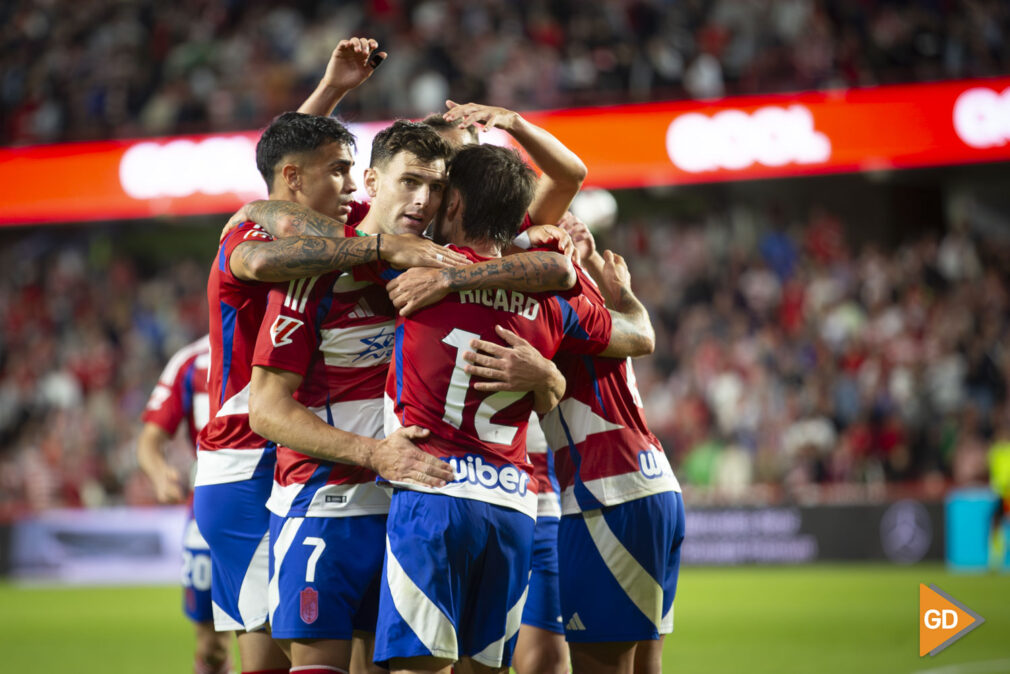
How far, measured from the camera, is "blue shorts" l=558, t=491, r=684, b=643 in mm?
4379

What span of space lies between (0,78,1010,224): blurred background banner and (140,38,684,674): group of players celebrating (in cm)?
1255

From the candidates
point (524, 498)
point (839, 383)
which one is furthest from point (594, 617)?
point (839, 383)

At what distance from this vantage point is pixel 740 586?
13523mm

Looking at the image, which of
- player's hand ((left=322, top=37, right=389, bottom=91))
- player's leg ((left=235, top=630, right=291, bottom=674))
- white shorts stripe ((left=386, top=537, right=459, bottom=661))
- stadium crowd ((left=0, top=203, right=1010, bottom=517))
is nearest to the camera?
white shorts stripe ((left=386, top=537, right=459, bottom=661))

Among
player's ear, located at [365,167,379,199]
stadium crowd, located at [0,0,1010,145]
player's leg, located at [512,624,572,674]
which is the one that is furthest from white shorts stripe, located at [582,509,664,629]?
stadium crowd, located at [0,0,1010,145]

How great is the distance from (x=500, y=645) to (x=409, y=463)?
2.05ft

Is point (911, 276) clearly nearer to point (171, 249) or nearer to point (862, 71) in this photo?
point (862, 71)

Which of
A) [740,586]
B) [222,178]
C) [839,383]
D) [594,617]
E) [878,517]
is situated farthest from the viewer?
[222,178]

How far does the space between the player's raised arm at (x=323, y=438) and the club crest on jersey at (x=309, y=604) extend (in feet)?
1.39

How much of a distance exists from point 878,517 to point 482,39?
9.97 m

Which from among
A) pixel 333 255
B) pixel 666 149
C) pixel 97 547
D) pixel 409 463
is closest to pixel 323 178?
pixel 333 255

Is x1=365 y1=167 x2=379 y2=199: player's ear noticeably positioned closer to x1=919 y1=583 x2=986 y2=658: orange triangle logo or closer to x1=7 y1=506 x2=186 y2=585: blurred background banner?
x1=919 y1=583 x2=986 y2=658: orange triangle logo

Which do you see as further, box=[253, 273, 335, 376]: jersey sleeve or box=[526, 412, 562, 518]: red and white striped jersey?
box=[526, 412, 562, 518]: red and white striped jersey

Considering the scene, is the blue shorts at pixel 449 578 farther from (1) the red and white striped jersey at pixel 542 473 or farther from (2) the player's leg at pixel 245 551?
(1) the red and white striped jersey at pixel 542 473
